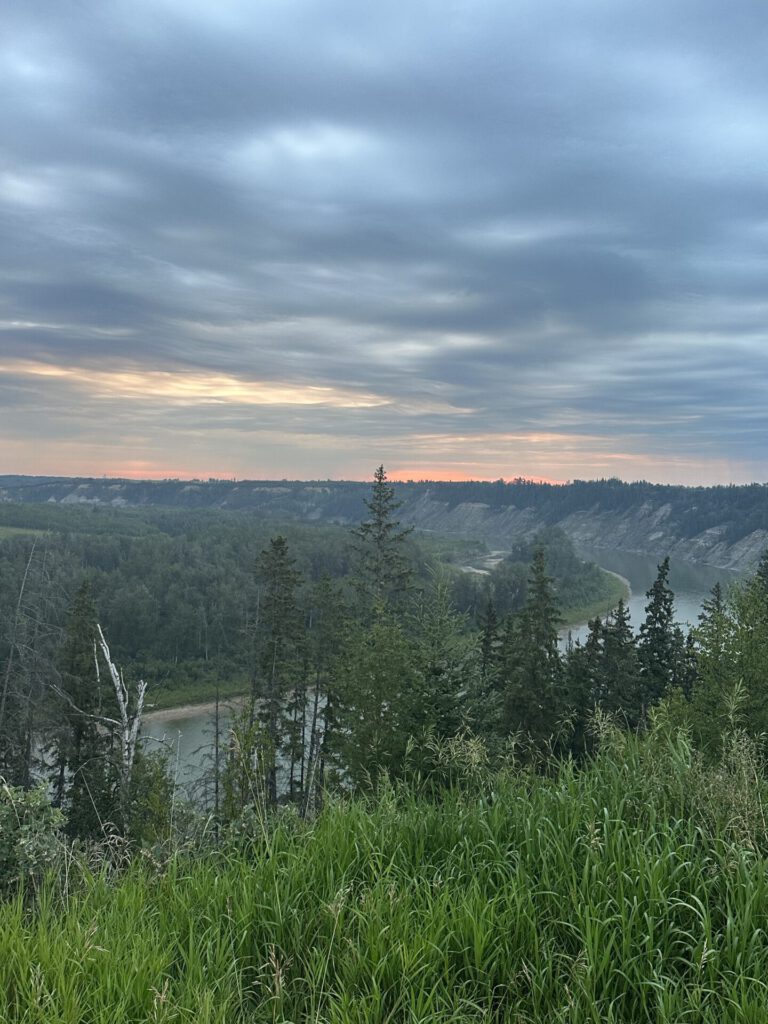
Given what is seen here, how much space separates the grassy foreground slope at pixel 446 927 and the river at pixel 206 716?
7.64 m

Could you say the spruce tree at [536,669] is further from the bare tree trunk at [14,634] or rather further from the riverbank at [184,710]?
the riverbank at [184,710]

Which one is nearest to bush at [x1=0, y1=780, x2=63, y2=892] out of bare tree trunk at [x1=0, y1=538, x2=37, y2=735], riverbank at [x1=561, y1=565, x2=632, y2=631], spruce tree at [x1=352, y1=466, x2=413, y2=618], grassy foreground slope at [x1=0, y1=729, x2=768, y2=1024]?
grassy foreground slope at [x1=0, y1=729, x2=768, y2=1024]

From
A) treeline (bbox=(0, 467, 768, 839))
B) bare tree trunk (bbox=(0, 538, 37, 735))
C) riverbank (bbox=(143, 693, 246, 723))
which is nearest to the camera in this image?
treeline (bbox=(0, 467, 768, 839))

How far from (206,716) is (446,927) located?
72500 millimetres

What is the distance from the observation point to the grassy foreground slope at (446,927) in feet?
9.70

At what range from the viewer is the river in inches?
1173

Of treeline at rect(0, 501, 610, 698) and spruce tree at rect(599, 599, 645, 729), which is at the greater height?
spruce tree at rect(599, 599, 645, 729)

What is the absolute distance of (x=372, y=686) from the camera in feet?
70.3

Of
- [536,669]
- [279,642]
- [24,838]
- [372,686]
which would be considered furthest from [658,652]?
[24,838]

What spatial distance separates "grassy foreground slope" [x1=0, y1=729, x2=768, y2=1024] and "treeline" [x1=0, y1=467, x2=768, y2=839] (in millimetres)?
1502

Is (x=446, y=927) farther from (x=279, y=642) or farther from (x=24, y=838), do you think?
(x=279, y=642)

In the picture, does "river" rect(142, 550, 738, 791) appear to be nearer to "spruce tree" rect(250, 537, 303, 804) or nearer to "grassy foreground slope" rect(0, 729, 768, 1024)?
"spruce tree" rect(250, 537, 303, 804)

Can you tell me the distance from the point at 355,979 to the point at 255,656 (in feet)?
137

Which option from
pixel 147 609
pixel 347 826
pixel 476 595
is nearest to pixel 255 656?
pixel 347 826
